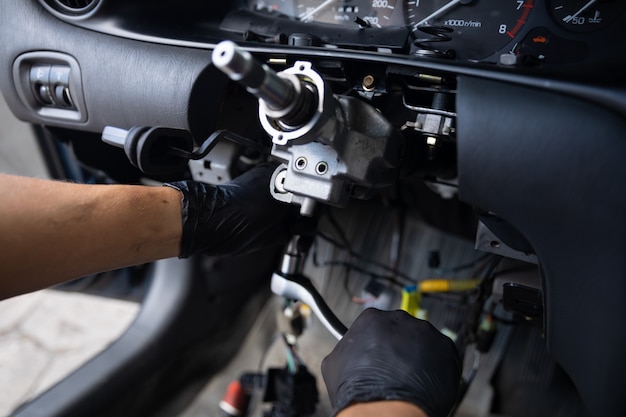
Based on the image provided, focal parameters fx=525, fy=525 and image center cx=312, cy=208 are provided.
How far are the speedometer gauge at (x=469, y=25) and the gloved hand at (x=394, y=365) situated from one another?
1.31ft

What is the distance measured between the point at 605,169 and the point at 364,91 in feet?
1.06

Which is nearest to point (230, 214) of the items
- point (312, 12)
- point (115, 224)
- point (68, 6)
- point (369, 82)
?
point (115, 224)

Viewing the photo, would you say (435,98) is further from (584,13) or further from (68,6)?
(68,6)

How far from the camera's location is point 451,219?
1.29 metres

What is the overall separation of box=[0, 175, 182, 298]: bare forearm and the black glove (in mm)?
20

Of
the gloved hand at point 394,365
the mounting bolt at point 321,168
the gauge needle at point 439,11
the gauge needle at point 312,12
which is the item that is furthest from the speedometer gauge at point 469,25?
the gloved hand at point 394,365

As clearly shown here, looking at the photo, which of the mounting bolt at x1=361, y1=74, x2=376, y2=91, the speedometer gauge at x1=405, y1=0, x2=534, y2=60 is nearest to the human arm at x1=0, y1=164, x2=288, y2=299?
the mounting bolt at x1=361, y1=74, x2=376, y2=91

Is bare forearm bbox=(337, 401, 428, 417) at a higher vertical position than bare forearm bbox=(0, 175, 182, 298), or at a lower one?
lower

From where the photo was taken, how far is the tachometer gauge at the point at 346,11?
86 centimetres

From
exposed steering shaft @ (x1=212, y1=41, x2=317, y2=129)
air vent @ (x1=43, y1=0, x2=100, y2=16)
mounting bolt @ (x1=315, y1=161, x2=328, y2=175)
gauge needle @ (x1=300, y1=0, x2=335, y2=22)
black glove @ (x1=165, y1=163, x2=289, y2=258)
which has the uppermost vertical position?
gauge needle @ (x1=300, y1=0, x2=335, y2=22)

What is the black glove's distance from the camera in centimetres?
78

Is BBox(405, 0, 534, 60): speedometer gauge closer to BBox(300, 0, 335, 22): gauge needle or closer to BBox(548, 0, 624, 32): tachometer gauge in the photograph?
BBox(548, 0, 624, 32): tachometer gauge

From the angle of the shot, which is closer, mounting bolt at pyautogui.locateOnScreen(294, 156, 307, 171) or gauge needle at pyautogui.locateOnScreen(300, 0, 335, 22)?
mounting bolt at pyautogui.locateOnScreen(294, 156, 307, 171)

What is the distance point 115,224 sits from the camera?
0.70m
